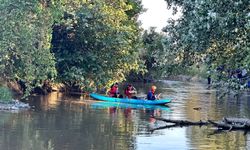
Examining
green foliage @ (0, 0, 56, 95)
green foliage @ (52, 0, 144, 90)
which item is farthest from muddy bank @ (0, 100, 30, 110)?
green foliage @ (52, 0, 144, 90)

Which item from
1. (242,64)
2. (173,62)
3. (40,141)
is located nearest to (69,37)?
(40,141)

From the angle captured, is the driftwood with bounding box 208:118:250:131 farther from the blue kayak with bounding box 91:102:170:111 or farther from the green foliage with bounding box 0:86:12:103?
the green foliage with bounding box 0:86:12:103

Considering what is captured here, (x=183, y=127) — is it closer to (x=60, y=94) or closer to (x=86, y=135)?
(x=86, y=135)

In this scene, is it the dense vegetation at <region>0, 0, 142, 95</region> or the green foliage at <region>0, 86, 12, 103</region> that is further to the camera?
the dense vegetation at <region>0, 0, 142, 95</region>

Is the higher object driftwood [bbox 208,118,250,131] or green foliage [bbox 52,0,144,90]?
green foliage [bbox 52,0,144,90]

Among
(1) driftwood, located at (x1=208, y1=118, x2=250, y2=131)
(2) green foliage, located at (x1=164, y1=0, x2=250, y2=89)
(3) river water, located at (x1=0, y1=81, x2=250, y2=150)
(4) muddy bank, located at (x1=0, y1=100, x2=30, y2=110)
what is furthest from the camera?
(4) muddy bank, located at (x1=0, y1=100, x2=30, y2=110)

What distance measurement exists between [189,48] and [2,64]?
55.3 feet

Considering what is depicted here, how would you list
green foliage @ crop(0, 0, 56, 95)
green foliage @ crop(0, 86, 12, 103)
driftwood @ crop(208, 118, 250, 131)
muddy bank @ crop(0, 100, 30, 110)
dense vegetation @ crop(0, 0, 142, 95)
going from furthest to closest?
dense vegetation @ crop(0, 0, 142, 95) → green foliage @ crop(0, 0, 56, 95) → green foliage @ crop(0, 86, 12, 103) → muddy bank @ crop(0, 100, 30, 110) → driftwood @ crop(208, 118, 250, 131)

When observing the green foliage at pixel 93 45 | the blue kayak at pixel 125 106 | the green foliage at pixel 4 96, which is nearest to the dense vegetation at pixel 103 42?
the green foliage at pixel 93 45

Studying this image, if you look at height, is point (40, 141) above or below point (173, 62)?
below

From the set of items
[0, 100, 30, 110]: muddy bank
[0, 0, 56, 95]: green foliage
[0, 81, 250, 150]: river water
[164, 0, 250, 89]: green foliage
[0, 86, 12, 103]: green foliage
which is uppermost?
[0, 0, 56, 95]: green foliage

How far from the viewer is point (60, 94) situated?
1518 inches

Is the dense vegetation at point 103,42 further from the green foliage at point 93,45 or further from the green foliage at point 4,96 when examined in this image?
the green foliage at point 4,96

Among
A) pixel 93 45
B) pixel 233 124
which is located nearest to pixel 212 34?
pixel 233 124
